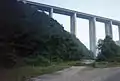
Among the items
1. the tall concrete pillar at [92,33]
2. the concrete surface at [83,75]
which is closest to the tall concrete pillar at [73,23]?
the tall concrete pillar at [92,33]

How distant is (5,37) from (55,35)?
0.87m

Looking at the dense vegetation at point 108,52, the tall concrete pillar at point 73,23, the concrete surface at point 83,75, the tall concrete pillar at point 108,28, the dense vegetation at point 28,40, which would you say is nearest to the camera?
the dense vegetation at point 28,40

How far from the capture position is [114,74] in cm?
247

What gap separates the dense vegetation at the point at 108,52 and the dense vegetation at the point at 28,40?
416 millimetres

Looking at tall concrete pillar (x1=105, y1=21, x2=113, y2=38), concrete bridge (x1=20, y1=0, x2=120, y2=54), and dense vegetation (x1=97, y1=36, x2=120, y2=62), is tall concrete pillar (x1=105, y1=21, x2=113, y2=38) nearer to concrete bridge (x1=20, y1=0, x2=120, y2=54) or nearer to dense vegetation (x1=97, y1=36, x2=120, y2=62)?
concrete bridge (x1=20, y1=0, x2=120, y2=54)

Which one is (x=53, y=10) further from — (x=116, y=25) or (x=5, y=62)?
(x=5, y=62)

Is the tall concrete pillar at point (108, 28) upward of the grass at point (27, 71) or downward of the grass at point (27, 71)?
upward

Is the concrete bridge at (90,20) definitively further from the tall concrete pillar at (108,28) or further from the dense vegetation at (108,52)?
the dense vegetation at (108,52)

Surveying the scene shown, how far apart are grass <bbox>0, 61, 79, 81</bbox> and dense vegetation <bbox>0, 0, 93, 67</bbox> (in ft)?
0.25

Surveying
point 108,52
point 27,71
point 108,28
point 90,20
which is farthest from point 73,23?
point 27,71

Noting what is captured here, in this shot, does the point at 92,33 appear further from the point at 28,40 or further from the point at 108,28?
the point at 28,40

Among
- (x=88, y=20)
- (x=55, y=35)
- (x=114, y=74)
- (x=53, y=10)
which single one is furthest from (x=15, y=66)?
(x=88, y=20)

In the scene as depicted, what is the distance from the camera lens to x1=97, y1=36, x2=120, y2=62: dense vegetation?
112 inches

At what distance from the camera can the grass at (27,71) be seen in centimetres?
208
